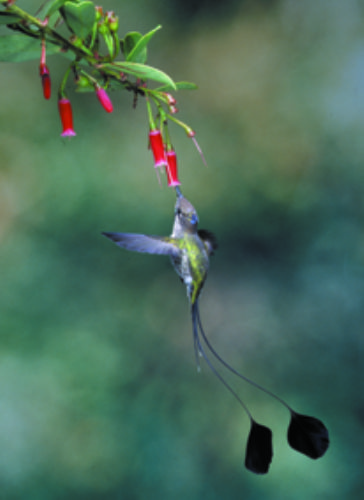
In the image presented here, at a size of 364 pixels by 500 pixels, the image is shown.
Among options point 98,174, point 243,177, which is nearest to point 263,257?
point 243,177

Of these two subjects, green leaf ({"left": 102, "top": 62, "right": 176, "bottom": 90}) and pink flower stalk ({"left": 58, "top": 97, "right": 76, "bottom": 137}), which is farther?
pink flower stalk ({"left": 58, "top": 97, "right": 76, "bottom": 137})

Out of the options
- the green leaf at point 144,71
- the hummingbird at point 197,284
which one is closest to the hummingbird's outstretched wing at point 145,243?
the hummingbird at point 197,284

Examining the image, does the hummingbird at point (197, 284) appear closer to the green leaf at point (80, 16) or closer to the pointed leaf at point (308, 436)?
the pointed leaf at point (308, 436)

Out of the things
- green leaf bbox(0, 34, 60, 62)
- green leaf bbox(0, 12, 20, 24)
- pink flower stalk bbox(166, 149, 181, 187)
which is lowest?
pink flower stalk bbox(166, 149, 181, 187)

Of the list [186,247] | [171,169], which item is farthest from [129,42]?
[186,247]

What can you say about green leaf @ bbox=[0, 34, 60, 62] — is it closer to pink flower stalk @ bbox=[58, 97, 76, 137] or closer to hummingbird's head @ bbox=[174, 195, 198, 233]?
pink flower stalk @ bbox=[58, 97, 76, 137]

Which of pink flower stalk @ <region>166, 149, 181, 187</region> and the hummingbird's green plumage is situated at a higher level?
pink flower stalk @ <region>166, 149, 181, 187</region>

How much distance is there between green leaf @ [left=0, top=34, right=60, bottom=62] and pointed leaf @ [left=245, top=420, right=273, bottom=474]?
47cm

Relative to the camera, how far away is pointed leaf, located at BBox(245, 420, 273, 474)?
0.49m

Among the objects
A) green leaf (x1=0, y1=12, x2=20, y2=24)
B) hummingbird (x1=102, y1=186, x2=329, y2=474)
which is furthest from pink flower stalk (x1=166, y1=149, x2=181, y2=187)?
green leaf (x1=0, y1=12, x2=20, y2=24)

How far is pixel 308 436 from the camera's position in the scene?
0.51 metres

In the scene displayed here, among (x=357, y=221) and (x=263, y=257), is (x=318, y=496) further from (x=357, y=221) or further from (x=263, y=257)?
(x=357, y=221)

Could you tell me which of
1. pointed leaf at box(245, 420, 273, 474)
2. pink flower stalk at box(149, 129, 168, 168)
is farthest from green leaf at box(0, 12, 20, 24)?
pointed leaf at box(245, 420, 273, 474)

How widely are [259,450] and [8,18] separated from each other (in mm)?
504
